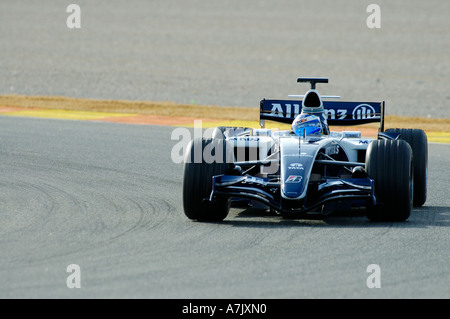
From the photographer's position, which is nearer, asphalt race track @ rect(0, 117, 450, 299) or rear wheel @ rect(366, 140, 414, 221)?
asphalt race track @ rect(0, 117, 450, 299)

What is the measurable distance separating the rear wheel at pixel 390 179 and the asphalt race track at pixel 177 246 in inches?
5.8

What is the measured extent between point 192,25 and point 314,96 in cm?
3328

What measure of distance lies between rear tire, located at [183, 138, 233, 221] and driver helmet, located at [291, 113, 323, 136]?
1.47 m

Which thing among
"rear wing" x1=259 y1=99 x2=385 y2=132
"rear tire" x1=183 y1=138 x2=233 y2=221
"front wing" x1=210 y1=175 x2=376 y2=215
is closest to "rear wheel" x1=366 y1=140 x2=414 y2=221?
"front wing" x1=210 y1=175 x2=376 y2=215

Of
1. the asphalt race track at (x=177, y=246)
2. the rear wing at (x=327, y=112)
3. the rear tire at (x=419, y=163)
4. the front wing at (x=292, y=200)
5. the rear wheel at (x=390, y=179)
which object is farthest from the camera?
the rear wing at (x=327, y=112)

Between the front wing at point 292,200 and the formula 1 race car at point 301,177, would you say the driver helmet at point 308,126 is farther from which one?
the front wing at point 292,200

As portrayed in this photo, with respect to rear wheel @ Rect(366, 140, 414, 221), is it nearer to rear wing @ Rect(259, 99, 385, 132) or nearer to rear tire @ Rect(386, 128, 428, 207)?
rear tire @ Rect(386, 128, 428, 207)

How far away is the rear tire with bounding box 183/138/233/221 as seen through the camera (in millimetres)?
9766

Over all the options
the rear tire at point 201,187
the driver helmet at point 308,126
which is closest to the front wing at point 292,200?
the rear tire at point 201,187

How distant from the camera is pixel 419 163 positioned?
11.3 meters

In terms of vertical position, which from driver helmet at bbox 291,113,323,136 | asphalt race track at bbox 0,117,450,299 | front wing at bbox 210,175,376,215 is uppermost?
driver helmet at bbox 291,113,323,136

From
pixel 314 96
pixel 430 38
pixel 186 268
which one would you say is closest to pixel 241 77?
pixel 430 38

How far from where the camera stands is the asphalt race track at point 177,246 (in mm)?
7258

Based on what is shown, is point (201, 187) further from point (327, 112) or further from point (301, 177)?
point (327, 112)
